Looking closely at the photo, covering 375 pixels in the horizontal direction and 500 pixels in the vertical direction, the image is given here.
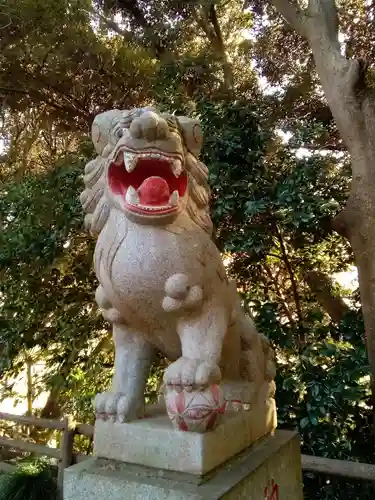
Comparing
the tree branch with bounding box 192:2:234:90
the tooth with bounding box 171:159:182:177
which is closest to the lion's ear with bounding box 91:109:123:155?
the tooth with bounding box 171:159:182:177

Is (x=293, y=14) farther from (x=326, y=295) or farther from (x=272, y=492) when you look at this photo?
(x=272, y=492)

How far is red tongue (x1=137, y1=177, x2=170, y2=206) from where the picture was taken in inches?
56.6

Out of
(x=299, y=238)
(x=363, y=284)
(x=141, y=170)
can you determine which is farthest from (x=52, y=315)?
(x=141, y=170)

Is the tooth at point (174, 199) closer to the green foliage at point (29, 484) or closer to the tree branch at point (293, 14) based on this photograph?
the tree branch at point (293, 14)

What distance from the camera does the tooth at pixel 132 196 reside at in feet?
4.70

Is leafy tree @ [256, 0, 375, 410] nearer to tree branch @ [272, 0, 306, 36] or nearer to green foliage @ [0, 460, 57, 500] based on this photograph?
tree branch @ [272, 0, 306, 36]

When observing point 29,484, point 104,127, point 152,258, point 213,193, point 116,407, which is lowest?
point 29,484

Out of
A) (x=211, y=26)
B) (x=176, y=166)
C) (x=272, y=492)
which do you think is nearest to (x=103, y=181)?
(x=176, y=166)

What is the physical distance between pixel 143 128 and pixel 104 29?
4259 mm

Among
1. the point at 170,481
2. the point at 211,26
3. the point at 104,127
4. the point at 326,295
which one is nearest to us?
the point at 170,481

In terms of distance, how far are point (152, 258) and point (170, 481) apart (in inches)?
24.2

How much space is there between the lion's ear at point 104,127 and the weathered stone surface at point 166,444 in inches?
34.6

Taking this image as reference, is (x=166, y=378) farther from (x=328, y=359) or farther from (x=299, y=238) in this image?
(x=299, y=238)

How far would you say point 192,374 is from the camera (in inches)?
52.0
